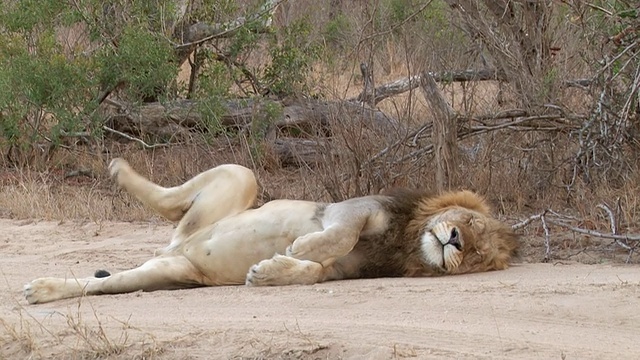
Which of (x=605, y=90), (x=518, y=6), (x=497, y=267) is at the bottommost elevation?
(x=497, y=267)

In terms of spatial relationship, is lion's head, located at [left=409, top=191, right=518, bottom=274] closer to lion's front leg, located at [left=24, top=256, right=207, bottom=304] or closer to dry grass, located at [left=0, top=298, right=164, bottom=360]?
lion's front leg, located at [left=24, top=256, right=207, bottom=304]

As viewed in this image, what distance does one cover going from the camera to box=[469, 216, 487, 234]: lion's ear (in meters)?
6.42

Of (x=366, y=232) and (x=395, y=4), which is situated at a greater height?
(x=395, y=4)

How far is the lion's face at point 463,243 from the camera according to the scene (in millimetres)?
6336

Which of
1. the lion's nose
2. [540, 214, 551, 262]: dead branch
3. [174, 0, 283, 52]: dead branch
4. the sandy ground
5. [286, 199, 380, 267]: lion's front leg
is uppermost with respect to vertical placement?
[174, 0, 283, 52]: dead branch

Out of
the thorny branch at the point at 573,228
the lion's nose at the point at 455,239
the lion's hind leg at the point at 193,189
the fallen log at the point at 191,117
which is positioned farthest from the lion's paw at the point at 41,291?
the fallen log at the point at 191,117

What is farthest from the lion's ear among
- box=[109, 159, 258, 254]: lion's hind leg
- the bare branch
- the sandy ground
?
the bare branch

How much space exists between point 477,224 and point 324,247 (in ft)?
3.05

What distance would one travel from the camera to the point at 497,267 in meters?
6.61

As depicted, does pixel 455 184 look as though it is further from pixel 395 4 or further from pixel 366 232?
pixel 395 4

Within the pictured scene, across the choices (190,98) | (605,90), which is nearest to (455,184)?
(605,90)

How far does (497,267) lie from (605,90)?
92.5 inches

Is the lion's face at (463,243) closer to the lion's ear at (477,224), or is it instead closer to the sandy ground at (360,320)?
the lion's ear at (477,224)

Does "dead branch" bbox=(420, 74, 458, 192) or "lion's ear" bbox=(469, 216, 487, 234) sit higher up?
"dead branch" bbox=(420, 74, 458, 192)
